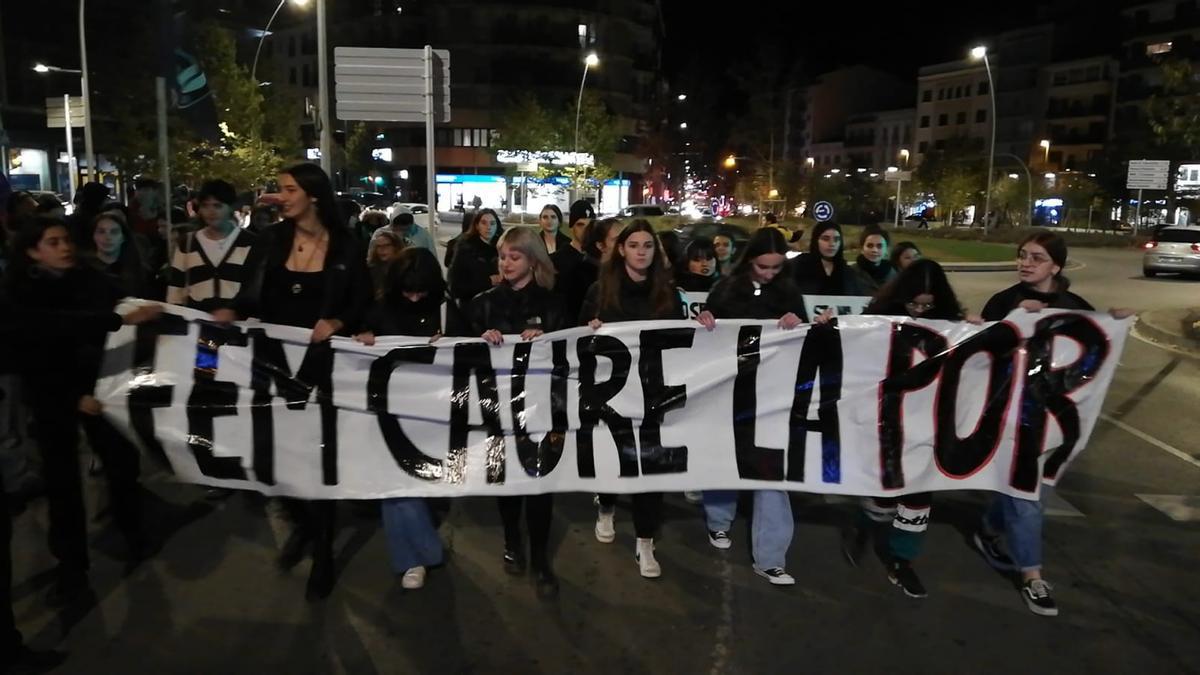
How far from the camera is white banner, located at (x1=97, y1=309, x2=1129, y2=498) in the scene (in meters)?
4.82

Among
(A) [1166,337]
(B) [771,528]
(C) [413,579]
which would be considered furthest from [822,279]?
(A) [1166,337]

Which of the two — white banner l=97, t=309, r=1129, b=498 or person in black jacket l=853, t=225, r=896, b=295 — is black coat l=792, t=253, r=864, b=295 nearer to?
person in black jacket l=853, t=225, r=896, b=295

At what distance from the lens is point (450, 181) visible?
73.4m

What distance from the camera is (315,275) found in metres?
4.76

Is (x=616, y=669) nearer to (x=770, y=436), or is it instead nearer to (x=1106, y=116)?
(x=770, y=436)

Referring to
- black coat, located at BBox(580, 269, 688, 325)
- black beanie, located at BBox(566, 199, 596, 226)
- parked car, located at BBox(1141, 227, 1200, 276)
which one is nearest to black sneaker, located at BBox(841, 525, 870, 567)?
black coat, located at BBox(580, 269, 688, 325)

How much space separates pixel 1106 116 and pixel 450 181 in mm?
58288

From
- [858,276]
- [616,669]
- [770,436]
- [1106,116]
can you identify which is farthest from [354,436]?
[1106,116]

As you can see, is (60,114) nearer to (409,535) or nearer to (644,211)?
(644,211)

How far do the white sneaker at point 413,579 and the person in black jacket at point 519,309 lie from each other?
0.46m

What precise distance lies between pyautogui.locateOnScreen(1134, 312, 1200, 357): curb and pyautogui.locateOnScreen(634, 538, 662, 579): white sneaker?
36.4 ft

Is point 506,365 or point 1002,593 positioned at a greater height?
point 506,365

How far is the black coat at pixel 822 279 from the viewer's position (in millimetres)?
7305

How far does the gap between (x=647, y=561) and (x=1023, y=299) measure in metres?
2.40
